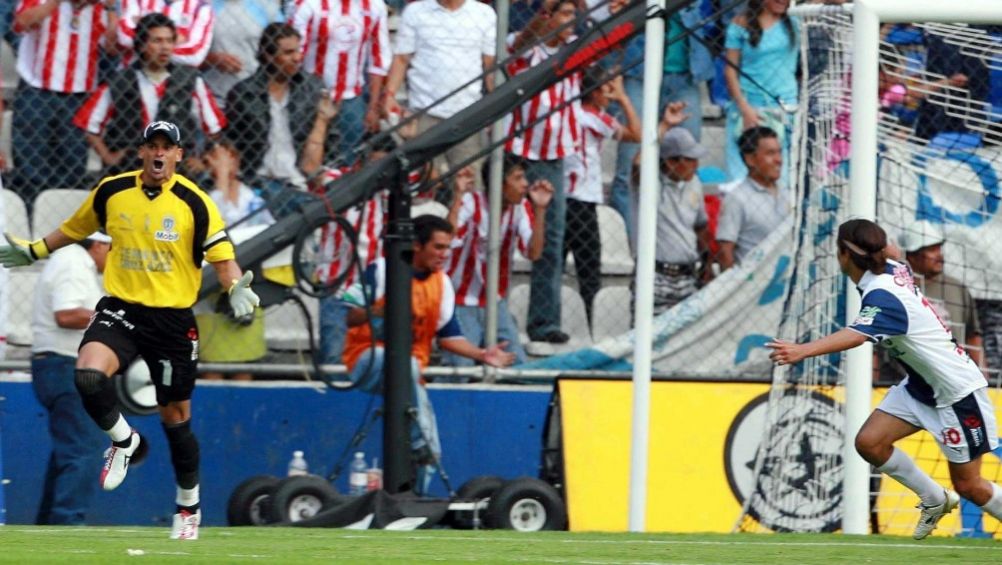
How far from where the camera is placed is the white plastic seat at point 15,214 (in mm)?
11250

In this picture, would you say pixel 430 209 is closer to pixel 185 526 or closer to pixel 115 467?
pixel 185 526

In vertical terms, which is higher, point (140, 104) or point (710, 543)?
point (140, 104)

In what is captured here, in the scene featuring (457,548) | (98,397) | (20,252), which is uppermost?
(20,252)

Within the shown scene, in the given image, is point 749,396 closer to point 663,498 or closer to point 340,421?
point 663,498

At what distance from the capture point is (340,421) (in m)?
12.0

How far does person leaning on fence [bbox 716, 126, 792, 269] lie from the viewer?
12.3 m

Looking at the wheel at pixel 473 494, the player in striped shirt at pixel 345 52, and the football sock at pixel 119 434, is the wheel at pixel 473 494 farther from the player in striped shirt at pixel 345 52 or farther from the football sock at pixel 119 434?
the football sock at pixel 119 434

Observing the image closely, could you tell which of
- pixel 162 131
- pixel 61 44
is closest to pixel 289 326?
pixel 61 44

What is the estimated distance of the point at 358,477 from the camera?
11.5 metres

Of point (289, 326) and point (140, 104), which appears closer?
point (140, 104)

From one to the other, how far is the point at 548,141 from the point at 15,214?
3.58m

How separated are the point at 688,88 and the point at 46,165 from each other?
4444 mm

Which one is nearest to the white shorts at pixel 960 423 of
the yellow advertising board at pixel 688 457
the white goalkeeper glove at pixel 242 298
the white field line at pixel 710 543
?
the white field line at pixel 710 543

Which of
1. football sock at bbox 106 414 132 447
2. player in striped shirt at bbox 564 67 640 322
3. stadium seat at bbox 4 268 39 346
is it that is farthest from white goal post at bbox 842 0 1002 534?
stadium seat at bbox 4 268 39 346
